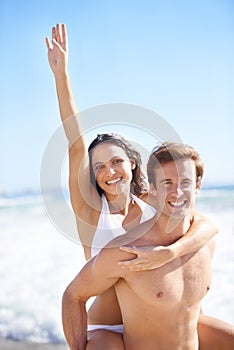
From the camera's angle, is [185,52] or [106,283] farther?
[185,52]

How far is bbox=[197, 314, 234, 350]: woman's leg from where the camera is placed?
1.36m

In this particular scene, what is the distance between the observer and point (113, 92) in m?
5.34

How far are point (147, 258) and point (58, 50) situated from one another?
83 centimetres

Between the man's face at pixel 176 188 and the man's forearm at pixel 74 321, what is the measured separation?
0.32 meters

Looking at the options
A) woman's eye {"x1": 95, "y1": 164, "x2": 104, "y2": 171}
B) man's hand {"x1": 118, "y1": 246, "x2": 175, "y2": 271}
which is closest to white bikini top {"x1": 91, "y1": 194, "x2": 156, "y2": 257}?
woman's eye {"x1": 95, "y1": 164, "x2": 104, "y2": 171}

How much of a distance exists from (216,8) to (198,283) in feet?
11.7

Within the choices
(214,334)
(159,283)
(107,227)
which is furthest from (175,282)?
(107,227)

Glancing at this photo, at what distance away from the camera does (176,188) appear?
1305 millimetres

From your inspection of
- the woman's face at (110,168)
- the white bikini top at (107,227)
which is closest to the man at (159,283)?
the white bikini top at (107,227)

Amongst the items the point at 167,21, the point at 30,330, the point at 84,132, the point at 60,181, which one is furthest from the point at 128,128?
the point at 167,21

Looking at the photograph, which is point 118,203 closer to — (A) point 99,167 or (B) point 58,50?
(A) point 99,167

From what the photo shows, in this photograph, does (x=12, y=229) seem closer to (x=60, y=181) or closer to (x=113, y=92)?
(x=113, y=92)

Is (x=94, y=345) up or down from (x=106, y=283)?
down

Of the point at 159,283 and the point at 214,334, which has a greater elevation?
the point at 159,283
